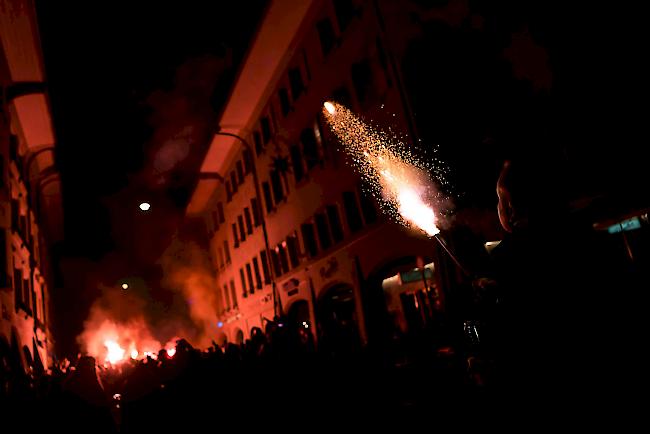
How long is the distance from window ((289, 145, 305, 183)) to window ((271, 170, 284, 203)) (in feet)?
8.08

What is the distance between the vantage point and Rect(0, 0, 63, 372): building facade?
16.5m

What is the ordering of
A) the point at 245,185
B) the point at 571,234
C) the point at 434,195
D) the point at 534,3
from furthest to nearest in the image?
the point at 245,185 → the point at 434,195 → the point at 534,3 → the point at 571,234

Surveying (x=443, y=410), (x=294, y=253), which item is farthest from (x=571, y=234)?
(x=294, y=253)

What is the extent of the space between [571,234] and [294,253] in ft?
83.0

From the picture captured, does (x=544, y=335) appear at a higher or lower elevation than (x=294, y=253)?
lower

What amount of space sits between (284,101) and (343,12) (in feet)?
24.6

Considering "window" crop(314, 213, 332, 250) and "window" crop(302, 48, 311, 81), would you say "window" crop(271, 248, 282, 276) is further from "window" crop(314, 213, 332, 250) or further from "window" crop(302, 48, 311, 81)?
Result: "window" crop(302, 48, 311, 81)

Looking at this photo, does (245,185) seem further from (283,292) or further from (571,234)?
(571,234)

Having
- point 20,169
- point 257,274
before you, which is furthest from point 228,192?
point 20,169

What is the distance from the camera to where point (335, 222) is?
23031mm

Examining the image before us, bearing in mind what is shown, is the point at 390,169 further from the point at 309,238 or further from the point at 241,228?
the point at 241,228

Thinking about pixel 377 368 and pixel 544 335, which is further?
pixel 377 368

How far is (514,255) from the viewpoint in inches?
108

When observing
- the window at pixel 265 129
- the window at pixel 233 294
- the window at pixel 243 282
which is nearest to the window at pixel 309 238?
the window at pixel 265 129
